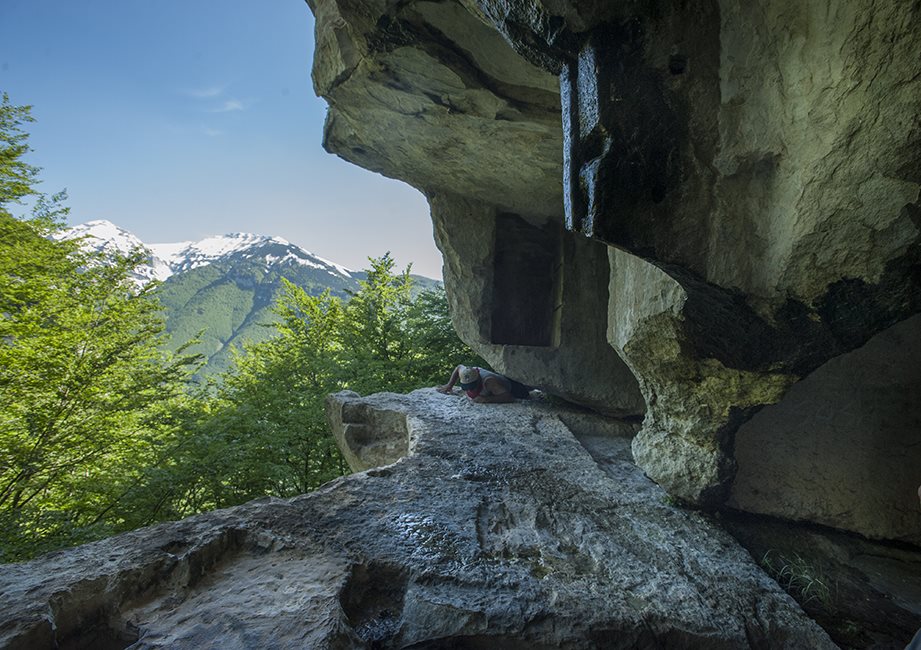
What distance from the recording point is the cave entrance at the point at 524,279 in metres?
7.00

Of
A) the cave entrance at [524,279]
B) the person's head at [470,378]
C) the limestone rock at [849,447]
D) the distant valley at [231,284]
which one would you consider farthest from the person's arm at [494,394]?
the distant valley at [231,284]

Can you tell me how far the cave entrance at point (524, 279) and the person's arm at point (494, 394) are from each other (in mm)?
967

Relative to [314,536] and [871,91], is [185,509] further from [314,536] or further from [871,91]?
[871,91]

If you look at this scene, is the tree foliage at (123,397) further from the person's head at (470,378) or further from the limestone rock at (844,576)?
the limestone rock at (844,576)

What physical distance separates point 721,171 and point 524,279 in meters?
4.77

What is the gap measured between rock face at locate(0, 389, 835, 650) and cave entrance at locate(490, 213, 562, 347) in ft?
12.4

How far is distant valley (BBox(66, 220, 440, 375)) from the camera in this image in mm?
58375

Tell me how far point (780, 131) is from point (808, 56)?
1.09 ft

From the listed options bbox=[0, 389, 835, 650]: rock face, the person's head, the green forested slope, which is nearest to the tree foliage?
the person's head

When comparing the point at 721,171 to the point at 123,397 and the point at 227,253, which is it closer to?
the point at 123,397

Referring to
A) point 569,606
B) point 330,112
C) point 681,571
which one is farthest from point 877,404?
point 330,112

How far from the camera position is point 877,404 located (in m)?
3.27

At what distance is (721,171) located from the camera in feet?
7.89

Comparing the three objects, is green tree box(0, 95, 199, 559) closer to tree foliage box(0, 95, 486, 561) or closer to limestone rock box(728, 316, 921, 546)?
tree foliage box(0, 95, 486, 561)
